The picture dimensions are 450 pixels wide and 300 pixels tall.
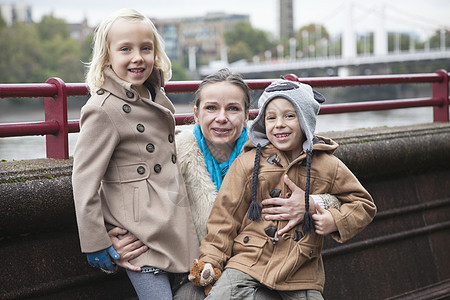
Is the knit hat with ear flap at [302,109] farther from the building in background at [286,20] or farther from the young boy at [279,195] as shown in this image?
the building in background at [286,20]

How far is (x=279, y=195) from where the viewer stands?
7.46ft

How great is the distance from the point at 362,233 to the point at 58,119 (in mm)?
1951

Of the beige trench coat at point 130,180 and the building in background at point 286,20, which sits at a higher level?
the building in background at point 286,20

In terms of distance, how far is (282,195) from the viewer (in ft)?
7.47

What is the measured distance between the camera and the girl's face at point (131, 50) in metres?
2.07

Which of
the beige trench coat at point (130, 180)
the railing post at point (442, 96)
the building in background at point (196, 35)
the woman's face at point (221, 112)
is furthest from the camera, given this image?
the building in background at point (196, 35)

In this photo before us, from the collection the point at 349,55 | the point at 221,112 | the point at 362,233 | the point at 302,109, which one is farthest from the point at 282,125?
the point at 349,55

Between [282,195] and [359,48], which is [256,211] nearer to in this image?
[282,195]

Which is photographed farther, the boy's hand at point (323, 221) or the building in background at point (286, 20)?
the building in background at point (286, 20)

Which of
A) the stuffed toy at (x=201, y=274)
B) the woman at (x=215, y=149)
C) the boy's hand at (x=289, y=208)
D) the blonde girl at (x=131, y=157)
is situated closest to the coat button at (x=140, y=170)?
the blonde girl at (x=131, y=157)

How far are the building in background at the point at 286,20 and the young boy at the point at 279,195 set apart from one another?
121229mm

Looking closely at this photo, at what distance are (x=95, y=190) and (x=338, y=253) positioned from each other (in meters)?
1.93

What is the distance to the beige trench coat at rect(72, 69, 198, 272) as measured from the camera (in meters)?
1.99

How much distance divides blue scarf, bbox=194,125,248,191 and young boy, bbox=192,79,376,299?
0.11 m
